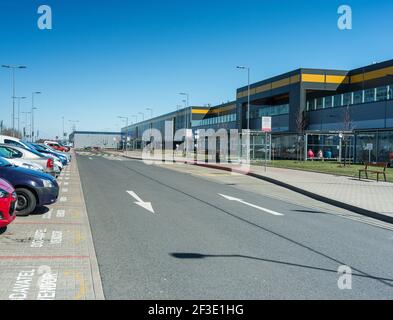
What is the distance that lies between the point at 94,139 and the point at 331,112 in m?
96.2

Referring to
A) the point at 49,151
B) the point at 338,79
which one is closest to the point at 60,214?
the point at 49,151

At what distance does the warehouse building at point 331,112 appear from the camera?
39.7m

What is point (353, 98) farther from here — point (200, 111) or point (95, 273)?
point (200, 111)

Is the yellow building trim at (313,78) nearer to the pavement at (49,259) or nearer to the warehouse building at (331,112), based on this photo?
the warehouse building at (331,112)

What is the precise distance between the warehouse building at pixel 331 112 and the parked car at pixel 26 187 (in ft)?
90.8

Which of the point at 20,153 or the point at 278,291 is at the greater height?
the point at 20,153

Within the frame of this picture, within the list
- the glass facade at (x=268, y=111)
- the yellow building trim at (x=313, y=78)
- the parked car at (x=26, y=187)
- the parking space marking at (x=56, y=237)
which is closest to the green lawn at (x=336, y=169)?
the parked car at (x=26, y=187)

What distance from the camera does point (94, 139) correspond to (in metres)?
136

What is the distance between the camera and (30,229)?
9172 mm
